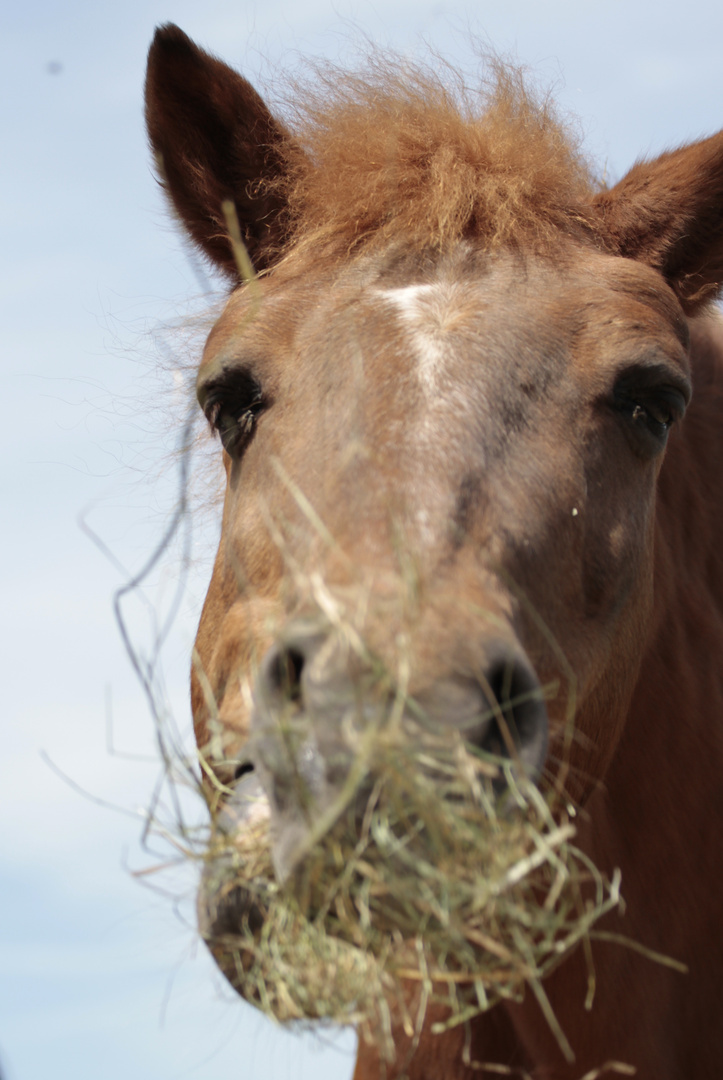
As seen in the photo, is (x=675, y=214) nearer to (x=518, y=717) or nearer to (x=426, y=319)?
(x=426, y=319)

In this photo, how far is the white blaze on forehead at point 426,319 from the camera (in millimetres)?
2221

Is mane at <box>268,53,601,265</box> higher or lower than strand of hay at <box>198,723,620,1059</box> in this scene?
higher

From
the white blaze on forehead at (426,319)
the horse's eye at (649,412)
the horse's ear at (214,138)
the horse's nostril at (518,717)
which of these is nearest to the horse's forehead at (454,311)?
the white blaze on forehead at (426,319)

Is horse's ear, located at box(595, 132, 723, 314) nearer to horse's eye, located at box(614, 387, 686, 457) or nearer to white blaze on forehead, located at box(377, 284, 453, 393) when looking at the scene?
horse's eye, located at box(614, 387, 686, 457)

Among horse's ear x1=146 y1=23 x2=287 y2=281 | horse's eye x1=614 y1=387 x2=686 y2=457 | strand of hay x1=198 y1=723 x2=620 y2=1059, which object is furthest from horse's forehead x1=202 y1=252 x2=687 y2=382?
strand of hay x1=198 y1=723 x2=620 y2=1059

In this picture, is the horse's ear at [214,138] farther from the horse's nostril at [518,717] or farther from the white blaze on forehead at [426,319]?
the horse's nostril at [518,717]

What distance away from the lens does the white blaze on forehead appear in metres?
2.22

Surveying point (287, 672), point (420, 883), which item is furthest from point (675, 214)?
point (420, 883)

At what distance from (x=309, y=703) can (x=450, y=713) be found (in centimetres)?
23

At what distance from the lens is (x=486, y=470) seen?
2109 millimetres

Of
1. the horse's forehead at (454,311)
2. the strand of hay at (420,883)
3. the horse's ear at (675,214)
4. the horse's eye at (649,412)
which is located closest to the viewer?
the strand of hay at (420,883)

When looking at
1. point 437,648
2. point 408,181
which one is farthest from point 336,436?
point 408,181

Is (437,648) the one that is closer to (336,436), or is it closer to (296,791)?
(296,791)

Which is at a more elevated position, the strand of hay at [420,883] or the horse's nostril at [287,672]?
the horse's nostril at [287,672]
